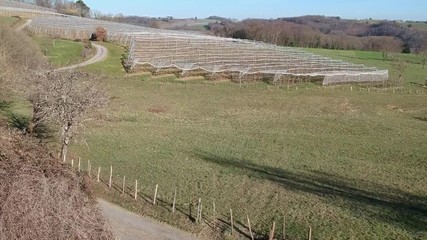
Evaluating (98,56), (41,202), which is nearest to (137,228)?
(41,202)

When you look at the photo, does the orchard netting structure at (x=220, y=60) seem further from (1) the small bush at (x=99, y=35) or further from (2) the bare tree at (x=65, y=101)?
(2) the bare tree at (x=65, y=101)

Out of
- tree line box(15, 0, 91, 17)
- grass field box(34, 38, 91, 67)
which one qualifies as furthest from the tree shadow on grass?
tree line box(15, 0, 91, 17)

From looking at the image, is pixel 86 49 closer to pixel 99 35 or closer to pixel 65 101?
pixel 99 35

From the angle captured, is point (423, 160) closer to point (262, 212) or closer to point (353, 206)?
point (353, 206)

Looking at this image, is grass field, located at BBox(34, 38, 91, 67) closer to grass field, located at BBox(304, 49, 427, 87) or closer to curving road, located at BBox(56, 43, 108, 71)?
curving road, located at BBox(56, 43, 108, 71)

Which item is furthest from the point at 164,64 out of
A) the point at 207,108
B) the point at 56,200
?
the point at 56,200
